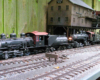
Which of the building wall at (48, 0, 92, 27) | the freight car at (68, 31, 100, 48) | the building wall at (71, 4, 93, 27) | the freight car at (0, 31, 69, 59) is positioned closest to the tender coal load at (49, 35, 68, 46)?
the freight car at (0, 31, 69, 59)

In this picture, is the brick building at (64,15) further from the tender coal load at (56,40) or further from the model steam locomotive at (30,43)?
the tender coal load at (56,40)

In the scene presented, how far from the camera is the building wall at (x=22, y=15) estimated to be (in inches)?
699

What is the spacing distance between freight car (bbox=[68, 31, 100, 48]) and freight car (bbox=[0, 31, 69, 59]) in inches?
130

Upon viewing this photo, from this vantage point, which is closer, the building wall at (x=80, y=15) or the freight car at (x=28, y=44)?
the freight car at (x=28, y=44)

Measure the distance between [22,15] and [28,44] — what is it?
6.15 meters

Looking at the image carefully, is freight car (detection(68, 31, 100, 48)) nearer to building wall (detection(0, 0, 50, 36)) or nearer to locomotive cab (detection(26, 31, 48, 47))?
building wall (detection(0, 0, 50, 36))

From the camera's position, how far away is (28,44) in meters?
16.0

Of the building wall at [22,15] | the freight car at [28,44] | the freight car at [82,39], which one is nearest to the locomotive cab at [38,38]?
the freight car at [28,44]

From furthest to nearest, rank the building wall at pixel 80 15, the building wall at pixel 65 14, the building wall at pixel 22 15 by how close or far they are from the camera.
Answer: the building wall at pixel 80 15, the building wall at pixel 65 14, the building wall at pixel 22 15

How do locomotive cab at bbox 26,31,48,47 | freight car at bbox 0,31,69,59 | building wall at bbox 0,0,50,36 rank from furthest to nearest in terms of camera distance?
building wall at bbox 0,0,50,36, locomotive cab at bbox 26,31,48,47, freight car at bbox 0,31,69,59

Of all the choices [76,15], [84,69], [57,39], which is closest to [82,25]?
[76,15]

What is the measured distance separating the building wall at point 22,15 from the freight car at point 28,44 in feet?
9.99

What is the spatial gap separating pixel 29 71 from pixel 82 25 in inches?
810

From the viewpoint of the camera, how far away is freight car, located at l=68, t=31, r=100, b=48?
23.4 m
